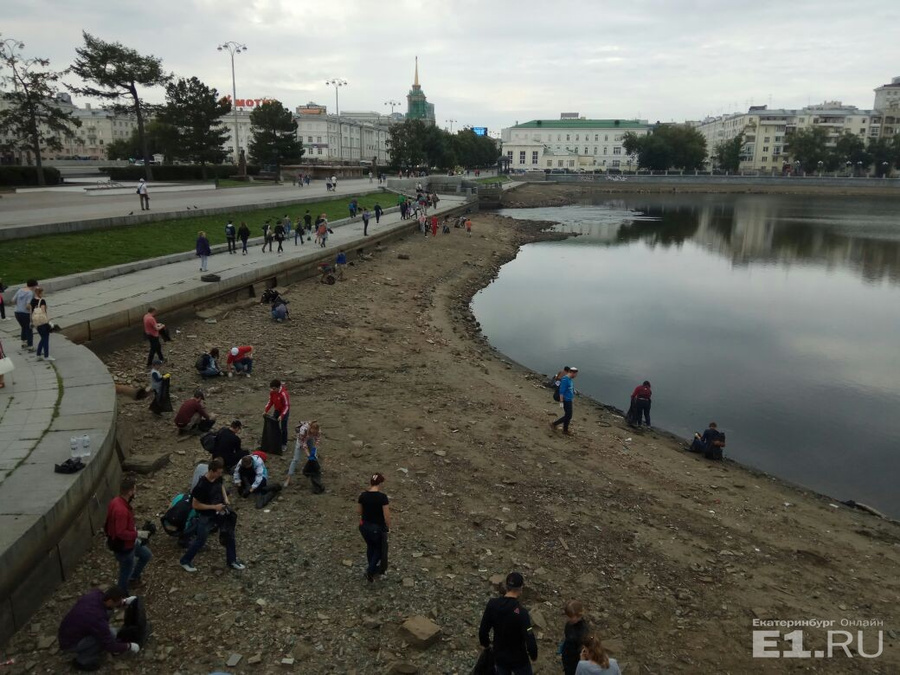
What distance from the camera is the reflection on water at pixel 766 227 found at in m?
45.4

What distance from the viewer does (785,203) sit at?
97.1m

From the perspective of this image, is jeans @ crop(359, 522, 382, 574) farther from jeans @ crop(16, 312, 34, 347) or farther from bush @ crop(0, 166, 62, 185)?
bush @ crop(0, 166, 62, 185)

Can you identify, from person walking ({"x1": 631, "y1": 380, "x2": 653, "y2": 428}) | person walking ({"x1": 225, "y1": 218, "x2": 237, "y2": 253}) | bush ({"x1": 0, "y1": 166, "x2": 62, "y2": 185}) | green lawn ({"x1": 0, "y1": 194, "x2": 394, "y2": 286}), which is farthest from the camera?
bush ({"x1": 0, "y1": 166, "x2": 62, "y2": 185})

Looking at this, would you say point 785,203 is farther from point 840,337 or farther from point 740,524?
point 740,524

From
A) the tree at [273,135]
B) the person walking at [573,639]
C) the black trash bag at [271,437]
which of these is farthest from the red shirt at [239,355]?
the tree at [273,135]

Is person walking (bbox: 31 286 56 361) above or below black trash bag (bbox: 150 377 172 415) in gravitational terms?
above

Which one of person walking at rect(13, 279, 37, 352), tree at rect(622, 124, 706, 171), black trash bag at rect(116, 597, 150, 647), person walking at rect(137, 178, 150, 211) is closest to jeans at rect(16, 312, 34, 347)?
person walking at rect(13, 279, 37, 352)

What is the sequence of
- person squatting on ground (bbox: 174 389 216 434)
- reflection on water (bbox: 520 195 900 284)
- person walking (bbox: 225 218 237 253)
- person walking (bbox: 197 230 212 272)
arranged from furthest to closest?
reflection on water (bbox: 520 195 900 284), person walking (bbox: 225 218 237 253), person walking (bbox: 197 230 212 272), person squatting on ground (bbox: 174 389 216 434)

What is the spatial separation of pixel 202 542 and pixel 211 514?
423 mm

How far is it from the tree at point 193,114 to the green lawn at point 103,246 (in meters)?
23.6

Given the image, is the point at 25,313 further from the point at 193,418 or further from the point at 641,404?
the point at 641,404

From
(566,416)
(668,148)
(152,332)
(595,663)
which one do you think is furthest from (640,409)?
(668,148)

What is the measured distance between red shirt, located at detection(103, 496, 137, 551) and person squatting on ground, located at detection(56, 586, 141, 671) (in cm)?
74

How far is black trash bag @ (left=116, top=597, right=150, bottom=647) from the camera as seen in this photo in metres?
5.99
